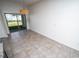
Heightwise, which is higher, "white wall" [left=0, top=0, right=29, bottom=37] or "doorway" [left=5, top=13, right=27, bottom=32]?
"white wall" [left=0, top=0, right=29, bottom=37]

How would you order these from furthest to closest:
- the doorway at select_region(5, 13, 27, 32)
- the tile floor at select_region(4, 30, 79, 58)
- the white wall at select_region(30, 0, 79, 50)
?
1. the doorway at select_region(5, 13, 27, 32)
2. the white wall at select_region(30, 0, 79, 50)
3. the tile floor at select_region(4, 30, 79, 58)

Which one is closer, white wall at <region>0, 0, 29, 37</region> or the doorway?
white wall at <region>0, 0, 29, 37</region>

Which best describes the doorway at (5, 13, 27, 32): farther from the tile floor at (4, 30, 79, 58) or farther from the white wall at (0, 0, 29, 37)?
the tile floor at (4, 30, 79, 58)

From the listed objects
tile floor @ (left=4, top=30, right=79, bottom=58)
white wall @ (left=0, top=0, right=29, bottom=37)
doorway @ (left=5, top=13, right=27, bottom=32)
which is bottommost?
tile floor @ (left=4, top=30, right=79, bottom=58)

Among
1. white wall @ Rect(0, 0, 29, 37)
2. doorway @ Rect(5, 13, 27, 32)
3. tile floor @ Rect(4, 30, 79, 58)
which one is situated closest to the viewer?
tile floor @ Rect(4, 30, 79, 58)

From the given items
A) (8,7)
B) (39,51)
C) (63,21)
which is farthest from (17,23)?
(63,21)

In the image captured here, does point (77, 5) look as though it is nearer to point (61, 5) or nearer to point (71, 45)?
point (61, 5)

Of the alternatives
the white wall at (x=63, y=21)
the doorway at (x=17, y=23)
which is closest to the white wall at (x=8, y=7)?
the doorway at (x=17, y=23)

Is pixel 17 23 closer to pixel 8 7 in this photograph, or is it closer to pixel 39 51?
pixel 8 7

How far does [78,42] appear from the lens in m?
3.11

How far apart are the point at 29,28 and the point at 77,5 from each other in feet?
17.9

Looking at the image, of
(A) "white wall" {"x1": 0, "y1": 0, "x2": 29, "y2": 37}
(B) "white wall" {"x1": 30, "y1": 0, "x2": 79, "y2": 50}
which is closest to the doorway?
(A) "white wall" {"x1": 0, "y1": 0, "x2": 29, "y2": 37}

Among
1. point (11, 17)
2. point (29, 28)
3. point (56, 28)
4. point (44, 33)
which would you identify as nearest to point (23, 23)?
point (29, 28)

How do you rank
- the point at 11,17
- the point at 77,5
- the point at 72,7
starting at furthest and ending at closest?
the point at 11,17, the point at 72,7, the point at 77,5
